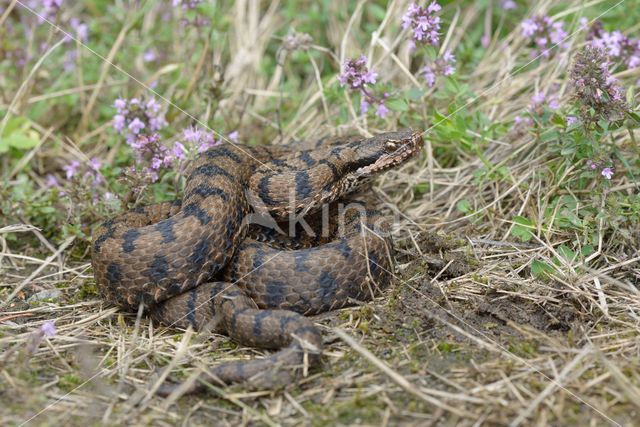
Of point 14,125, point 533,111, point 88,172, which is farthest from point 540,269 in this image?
point 14,125

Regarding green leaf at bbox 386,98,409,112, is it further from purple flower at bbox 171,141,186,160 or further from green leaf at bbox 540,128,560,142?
purple flower at bbox 171,141,186,160

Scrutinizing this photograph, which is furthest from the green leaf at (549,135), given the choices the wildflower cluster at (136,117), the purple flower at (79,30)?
the purple flower at (79,30)

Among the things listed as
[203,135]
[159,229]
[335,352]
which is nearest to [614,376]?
[335,352]

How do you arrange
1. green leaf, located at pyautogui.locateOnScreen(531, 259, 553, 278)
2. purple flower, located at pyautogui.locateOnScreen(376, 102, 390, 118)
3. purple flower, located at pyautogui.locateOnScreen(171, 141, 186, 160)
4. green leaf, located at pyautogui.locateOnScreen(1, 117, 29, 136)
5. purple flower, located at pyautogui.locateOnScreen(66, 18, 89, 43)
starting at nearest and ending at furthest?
green leaf, located at pyautogui.locateOnScreen(531, 259, 553, 278), purple flower, located at pyautogui.locateOnScreen(171, 141, 186, 160), purple flower, located at pyautogui.locateOnScreen(376, 102, 390, 118), green leaf, located at pyautogui.locateOnScreen(1, 117, 29, 136), purple flower, located at pyautogui.locateOnScreen(66, 18, 89, 43)

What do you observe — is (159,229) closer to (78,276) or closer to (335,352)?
(78,276)

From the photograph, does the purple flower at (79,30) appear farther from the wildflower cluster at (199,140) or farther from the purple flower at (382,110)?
the purple flower at (382,110)

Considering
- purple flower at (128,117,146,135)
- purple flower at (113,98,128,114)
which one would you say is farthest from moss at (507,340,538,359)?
purple flower at (113,98,128,114)

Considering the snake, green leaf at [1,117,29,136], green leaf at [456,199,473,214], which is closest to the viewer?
the snake
